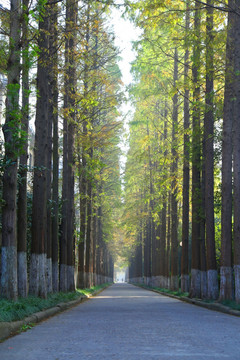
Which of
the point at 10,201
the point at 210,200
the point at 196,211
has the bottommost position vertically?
the point at 10,201

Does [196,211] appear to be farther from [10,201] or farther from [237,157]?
[10,201]

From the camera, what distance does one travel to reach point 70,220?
82.2 feet

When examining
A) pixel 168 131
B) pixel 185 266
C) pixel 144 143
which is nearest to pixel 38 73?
pixel 185 266

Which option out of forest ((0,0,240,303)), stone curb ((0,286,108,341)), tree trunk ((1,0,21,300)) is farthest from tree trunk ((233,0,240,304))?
tree trunk ((1,0,21,300))

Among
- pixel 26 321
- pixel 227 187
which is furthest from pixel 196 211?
pixel 26 321

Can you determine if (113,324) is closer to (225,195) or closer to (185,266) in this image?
(225,195)

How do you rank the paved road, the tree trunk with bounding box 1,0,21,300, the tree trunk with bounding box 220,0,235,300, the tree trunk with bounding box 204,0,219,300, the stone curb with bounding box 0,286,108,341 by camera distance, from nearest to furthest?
1. the paved road
2. the stone curb with bounding box 0,286,108,341
3. the tree trunk with bounding box 1,0,21,300
4. the tree trunk with bounding box 220,0,235,300
5. the tree trunk with bounding box 204,0,219,300

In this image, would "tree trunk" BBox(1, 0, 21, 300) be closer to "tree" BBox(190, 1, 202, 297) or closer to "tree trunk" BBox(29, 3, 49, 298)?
"tree trunk" BBox(29, 3, 49, 298)

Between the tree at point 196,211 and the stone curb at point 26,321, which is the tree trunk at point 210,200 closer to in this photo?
the tree at point 196,211

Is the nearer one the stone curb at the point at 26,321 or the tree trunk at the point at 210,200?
the stone curb at the point at 26,321

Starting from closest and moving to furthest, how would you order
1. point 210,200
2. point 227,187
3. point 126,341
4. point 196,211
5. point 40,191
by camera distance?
1. point 126,341
2. point 40,191
3. point 227,187
4. point 210,200
5. point 196,211

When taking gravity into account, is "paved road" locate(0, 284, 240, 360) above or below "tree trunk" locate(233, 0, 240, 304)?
below

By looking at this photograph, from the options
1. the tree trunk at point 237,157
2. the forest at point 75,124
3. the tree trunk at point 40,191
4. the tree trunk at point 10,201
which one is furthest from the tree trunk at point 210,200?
the tree trunk at point 10,201

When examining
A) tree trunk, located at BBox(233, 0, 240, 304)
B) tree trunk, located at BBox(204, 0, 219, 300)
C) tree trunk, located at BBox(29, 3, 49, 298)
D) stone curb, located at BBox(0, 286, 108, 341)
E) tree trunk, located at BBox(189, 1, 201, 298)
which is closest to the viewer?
stone curb, located at BBox(0, 286, 108, 341)
